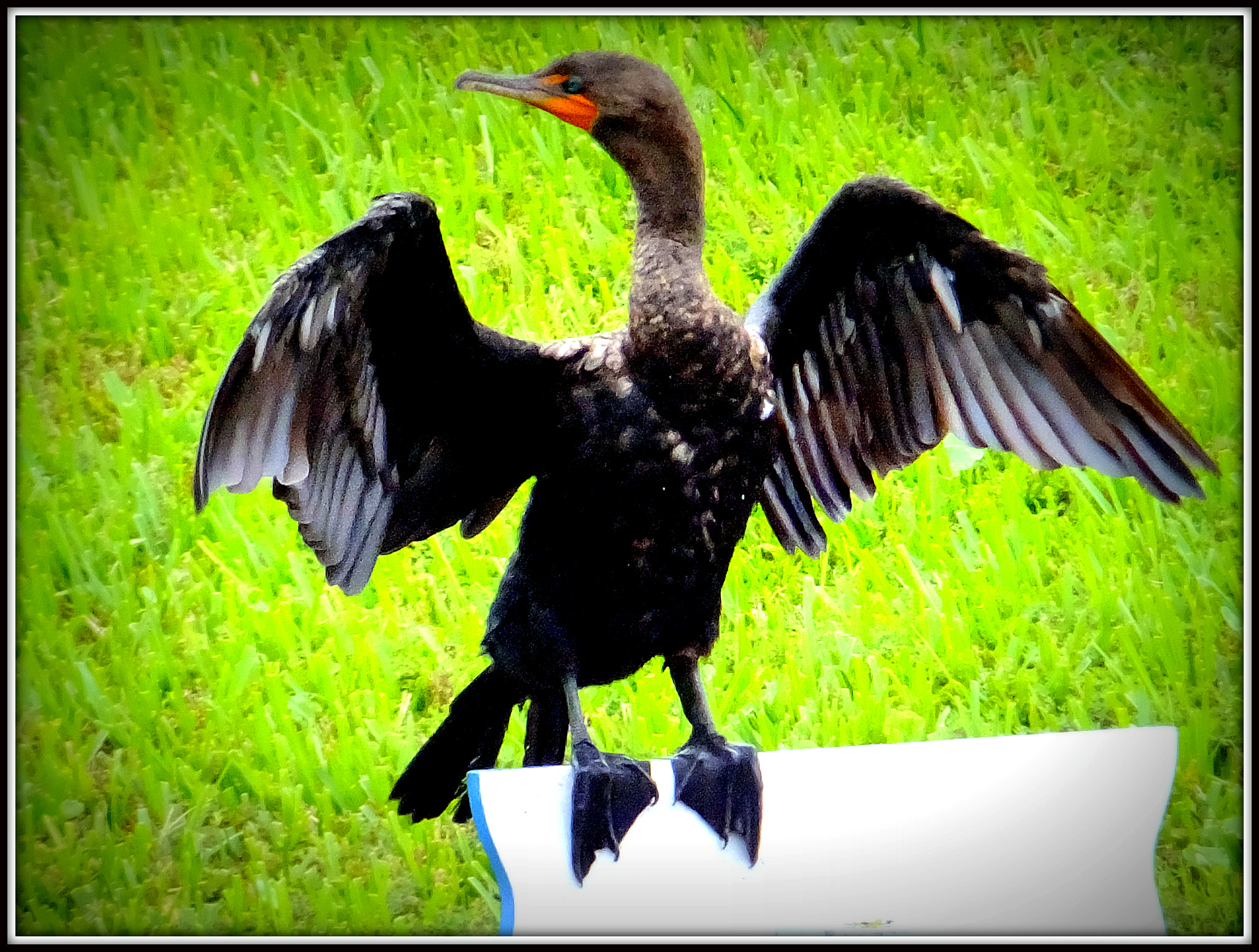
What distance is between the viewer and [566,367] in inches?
97.9

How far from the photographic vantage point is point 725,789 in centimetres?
256

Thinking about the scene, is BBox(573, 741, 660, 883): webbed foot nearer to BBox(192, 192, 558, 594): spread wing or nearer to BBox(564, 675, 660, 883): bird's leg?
BBox(564, 675, 660, 883): bird's leg

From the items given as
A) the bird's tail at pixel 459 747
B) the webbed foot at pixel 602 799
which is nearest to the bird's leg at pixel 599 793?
Answer: the webbed foot at pixel 602 799

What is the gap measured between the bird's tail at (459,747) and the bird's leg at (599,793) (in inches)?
8.3

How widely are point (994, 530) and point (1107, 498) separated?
0.34 meters

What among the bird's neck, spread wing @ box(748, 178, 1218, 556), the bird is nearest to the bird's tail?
the bird

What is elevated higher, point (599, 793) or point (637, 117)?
point (637, 117)

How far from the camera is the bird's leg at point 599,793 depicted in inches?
95.6

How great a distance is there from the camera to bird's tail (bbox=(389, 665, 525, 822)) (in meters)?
2.69

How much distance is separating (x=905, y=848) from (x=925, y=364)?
93 cm

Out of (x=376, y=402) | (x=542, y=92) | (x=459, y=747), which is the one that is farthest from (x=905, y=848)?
(x=542, y=92)

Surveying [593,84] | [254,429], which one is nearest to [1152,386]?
[593,84]

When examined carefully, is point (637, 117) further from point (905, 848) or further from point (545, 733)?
point (905, 848)

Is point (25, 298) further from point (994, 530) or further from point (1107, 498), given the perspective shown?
point (1107, 498)
